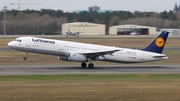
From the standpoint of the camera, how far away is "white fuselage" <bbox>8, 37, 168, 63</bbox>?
48531 millimetres

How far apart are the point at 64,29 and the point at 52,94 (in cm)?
14690

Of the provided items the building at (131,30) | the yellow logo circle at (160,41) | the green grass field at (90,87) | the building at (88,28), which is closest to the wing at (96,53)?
the yellow logo circle at (160,41)

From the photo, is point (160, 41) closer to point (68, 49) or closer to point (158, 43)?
point (158, 43)

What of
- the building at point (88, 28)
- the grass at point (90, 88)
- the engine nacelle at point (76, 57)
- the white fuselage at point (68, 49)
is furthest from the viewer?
the building at point (88, 28)

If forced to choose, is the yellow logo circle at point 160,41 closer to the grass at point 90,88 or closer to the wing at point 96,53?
the wing at point 96,53

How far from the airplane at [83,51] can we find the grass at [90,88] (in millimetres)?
8985

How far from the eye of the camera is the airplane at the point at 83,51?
48.2 metres

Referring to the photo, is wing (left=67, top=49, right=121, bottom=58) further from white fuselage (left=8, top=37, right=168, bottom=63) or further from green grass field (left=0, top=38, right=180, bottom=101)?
green grass field (left=0, top=38, right=180, bottom=101)

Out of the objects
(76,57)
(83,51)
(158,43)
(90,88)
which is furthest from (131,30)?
(90,88)

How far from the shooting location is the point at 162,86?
104 ft

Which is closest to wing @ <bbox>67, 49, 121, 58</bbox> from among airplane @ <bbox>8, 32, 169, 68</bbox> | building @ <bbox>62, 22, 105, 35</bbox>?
airplane @ <bbox>8, 32, 169, 68</bbox>

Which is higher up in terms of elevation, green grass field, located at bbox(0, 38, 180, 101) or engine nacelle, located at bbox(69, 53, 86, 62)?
engine nacelle, located at bbox(69, 53, 86, 62)

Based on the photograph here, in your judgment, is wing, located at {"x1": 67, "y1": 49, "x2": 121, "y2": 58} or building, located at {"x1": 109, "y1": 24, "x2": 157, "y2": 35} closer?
wing, located at {"x1": 67, "y1": 49, "x2": 121, "y2": 58}

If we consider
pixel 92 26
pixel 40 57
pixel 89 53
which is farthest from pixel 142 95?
pixel 92 26
